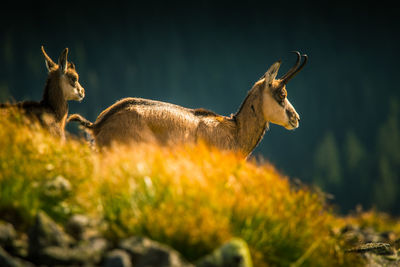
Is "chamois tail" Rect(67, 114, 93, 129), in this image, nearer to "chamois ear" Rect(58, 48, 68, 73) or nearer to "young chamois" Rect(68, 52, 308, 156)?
"young chamois" Rect(68, 52, 308, 156)

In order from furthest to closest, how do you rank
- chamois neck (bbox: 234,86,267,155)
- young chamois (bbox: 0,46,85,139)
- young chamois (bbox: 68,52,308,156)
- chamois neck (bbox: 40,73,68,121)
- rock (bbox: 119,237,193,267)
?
chamois neck (bbox: 234,86,267,155) → chamois neck (bbox: 40,73,68,121) → young chamois (bbox: 0,46,85,139) → young chamois (bbox: 68,52,308,156) → rock (bbox: 119,237,193,267)

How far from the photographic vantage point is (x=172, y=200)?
459cm

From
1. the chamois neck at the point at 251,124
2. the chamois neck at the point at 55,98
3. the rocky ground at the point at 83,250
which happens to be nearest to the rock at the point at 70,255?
the rocky ground at the point at 83,250

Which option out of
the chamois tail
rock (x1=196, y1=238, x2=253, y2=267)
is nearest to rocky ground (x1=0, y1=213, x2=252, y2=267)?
rock (x1=196, y1=238, x2=253, y2=267)

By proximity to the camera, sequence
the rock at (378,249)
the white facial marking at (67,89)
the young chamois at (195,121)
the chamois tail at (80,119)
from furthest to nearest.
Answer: the white facial marking at (67,89)
the chamois tail at (80,119)
the young chamois at (195,121)
the rock at (378,249)

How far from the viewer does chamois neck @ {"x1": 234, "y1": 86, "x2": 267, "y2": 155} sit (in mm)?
8281

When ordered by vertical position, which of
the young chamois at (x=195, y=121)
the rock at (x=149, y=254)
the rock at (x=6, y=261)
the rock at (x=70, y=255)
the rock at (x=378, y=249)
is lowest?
the rock at (x=6, y=261)

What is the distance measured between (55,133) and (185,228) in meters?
4.01

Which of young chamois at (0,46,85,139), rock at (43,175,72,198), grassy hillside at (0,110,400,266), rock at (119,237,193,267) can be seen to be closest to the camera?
→ rock at (119,237,193,267)

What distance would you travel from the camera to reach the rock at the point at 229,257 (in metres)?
3.90

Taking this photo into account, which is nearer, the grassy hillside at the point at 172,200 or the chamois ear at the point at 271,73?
the grassy hillside at the point at 172,200

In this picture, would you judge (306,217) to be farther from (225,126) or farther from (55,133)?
(55,133)

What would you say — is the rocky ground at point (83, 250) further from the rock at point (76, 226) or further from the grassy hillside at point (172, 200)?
the grassy hillside at point (172, 200)

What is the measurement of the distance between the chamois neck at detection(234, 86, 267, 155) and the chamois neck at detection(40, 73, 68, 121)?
11.9 feet
